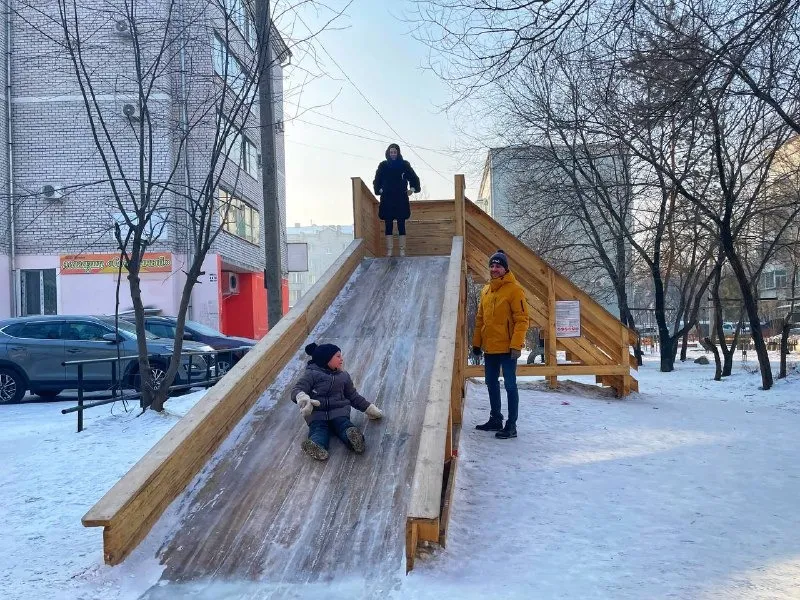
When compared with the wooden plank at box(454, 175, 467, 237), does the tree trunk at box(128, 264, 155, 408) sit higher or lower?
lower

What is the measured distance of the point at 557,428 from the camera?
7.44 metres

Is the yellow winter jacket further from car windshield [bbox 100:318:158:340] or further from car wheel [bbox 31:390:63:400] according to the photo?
car wheel [bbox 31:390:63:400]

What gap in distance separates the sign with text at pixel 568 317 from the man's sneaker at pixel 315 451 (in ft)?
19.5

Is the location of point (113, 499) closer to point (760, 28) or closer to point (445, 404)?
point (445, 404)

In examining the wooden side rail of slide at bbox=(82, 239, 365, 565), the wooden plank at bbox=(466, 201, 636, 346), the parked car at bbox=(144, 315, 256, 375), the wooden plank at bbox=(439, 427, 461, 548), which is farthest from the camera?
the parked car at bbox=(144, 315, 256, 375)

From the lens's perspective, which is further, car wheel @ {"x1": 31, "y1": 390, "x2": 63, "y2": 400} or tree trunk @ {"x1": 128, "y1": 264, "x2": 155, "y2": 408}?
car wheel @ {"x1": 31, "y1": 390, "x2": 63, "y2": 400}

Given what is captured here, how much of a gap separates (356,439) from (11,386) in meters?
8.89

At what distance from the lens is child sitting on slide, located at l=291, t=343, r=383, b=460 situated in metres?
4.79

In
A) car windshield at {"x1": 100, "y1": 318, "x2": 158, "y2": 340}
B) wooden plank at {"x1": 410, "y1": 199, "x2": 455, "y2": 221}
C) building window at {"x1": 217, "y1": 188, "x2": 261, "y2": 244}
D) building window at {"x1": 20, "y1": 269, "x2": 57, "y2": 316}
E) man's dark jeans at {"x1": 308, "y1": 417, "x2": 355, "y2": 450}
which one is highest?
building window at {"x1": 217, "y1": 188, "x2": 261, "y2": 244}

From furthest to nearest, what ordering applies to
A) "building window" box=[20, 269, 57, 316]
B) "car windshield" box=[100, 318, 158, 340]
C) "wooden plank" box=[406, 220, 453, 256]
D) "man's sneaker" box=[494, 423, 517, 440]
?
1. "building window" box=[20, 269, 57, 316]
2. "car windshield" box=[100, 318, 158, 340]
3. "wooden plank" box=[406, 220, 453, 256]
4. "man's sneaker" box=[494, 423, 517, 440]

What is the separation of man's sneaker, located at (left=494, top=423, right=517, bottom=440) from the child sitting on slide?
6.01 feet

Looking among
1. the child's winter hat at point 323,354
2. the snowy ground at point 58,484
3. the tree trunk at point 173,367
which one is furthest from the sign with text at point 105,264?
the child's winter hat at point 323,354

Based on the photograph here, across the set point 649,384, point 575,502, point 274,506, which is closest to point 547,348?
point 649,384

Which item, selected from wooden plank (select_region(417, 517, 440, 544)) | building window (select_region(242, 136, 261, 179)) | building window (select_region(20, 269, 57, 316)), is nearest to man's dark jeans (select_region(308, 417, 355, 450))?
wooden plank (select_region(417, 517, 440, 544))
